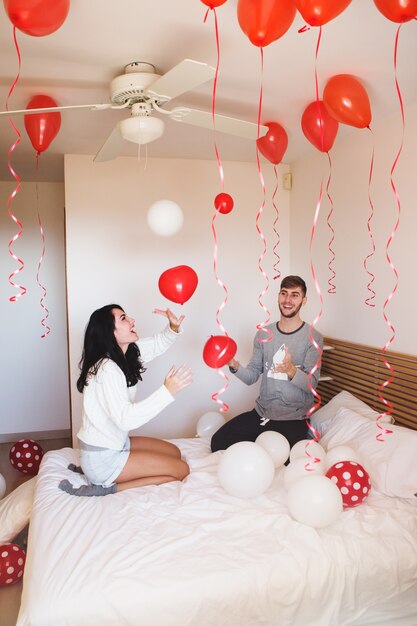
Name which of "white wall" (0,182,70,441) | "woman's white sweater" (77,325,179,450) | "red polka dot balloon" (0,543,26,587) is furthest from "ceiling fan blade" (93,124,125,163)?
"white wall" (0,182,70,441)

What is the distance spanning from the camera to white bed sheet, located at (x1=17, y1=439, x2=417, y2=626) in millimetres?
1539

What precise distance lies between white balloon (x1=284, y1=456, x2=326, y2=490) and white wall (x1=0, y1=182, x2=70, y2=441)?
119 inches

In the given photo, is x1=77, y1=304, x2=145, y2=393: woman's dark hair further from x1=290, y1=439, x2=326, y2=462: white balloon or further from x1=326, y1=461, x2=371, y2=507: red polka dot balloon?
x1=326, y1=461, x2=371, y2=507: red polka dot balloon

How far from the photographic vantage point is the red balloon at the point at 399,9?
1.49m

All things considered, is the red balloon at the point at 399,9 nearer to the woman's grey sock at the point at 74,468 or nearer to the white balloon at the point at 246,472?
the white balloon at the point at 246,472

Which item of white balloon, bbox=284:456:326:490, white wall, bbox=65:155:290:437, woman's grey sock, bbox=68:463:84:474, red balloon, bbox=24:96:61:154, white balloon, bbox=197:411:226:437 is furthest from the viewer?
A: white wall, bbox=65:155:290:437

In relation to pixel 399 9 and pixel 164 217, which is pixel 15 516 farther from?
pixel 399 9

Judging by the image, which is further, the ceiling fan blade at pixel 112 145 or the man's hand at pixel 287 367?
the man's hand at pixel 287 367

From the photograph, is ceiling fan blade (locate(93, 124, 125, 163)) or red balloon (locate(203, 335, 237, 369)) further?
red balloon (locate(203, 335, 237, 369))

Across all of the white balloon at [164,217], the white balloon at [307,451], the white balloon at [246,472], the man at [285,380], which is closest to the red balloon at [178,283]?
the white balloon at [164,217]

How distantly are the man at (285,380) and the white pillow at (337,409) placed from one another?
0.24 ft

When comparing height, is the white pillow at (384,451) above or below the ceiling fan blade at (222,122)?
below

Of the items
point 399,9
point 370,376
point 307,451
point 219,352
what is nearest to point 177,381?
point 219,352

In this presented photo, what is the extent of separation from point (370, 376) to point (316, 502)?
1.20 m
